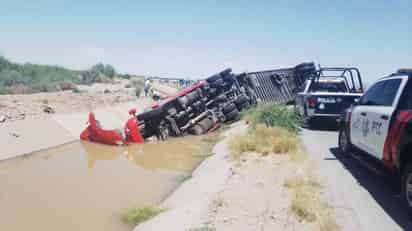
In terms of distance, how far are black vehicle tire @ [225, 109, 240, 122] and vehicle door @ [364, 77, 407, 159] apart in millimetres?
9543

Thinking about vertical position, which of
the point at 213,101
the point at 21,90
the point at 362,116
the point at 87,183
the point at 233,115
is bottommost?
the point at 87,183

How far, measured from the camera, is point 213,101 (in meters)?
15.4

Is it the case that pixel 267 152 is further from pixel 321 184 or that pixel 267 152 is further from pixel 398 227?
pixel 398 227

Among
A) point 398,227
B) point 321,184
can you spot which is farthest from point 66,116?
point 398,227

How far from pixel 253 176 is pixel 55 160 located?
7446 millimetres

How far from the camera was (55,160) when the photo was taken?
1085cm

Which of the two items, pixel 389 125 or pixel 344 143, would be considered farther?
pixel 344 143

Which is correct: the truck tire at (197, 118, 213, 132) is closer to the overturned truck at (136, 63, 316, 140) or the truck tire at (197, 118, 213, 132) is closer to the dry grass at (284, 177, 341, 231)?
the overturned truck at (136, 63, 316, 140)

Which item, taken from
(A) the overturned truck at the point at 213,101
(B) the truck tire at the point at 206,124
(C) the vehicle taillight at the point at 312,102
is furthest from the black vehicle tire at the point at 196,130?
(C) the vehicle taillight at the point at 312,102

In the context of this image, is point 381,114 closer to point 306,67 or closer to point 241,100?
point 241,100

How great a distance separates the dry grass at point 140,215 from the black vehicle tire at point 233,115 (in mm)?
9810

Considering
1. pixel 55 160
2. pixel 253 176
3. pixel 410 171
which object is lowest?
pixel 55 160

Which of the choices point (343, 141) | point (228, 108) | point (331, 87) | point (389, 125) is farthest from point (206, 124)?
point (389, 125)

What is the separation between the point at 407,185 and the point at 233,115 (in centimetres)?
1129
